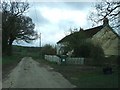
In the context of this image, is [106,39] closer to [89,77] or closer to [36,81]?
[89,77]

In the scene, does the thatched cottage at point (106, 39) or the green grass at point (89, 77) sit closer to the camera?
the green grass at point (89, 77)

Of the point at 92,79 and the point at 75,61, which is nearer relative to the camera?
the point at 92,79

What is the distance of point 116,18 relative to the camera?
83.8ft

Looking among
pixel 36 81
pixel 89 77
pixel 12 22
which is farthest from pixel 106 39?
pixel 12 22

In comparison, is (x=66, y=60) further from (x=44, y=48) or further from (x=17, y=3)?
(x=44, y=48)

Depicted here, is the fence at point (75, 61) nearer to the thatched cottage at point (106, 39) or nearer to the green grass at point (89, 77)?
the thatched cottage at point (106, 39)

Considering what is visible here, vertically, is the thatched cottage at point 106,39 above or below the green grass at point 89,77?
above

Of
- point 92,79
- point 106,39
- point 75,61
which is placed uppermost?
point 106,39

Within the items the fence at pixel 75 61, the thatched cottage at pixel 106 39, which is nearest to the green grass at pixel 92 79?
the thatched cottage at pixel 106 39

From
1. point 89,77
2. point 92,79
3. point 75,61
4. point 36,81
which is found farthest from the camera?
point 75,61

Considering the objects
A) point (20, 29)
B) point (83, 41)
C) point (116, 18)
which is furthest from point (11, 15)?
point (116, 18)

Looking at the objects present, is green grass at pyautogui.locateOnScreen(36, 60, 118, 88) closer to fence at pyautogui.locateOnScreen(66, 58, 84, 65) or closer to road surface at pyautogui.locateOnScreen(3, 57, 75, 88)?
road surface at pyautogui.locateOnScreen(3, 57, 75, 88)

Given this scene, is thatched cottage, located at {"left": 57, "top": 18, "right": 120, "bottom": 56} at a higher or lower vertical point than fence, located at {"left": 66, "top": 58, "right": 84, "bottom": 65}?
higher

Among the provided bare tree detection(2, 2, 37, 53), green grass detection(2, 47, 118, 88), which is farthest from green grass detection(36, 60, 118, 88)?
bare tree detection(2, 2, 37, 53)
